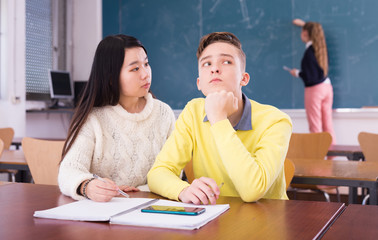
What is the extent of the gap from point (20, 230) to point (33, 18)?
5.60 meters

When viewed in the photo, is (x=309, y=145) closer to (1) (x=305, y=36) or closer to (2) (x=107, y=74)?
(2) (x=107, y=74)

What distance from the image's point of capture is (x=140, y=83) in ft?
6.15

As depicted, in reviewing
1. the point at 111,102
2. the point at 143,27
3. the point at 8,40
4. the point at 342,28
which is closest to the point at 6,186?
the point at 111,102

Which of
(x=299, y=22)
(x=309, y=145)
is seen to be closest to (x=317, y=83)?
(x=299, y=22)

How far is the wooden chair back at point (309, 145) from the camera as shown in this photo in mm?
3076

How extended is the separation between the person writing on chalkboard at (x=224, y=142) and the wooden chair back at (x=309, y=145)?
64.3 inches

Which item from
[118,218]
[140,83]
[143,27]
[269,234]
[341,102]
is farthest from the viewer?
[143,27]

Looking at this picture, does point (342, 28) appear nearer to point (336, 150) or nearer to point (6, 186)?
point (336, 150)

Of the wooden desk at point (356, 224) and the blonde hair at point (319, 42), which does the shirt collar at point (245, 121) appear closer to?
the wooden desk at point (356, 224)

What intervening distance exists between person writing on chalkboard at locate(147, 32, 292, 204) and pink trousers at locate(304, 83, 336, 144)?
3.80 m

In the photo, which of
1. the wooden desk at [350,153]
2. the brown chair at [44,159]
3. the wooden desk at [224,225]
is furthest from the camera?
the wooden desk at [350,153]

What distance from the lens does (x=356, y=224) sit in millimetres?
950

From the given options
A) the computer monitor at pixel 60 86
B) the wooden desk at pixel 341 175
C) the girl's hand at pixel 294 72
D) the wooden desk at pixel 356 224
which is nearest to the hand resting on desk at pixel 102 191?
the wooden desk at pixel 356 224

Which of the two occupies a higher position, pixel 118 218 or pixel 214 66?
pixel 214 66
